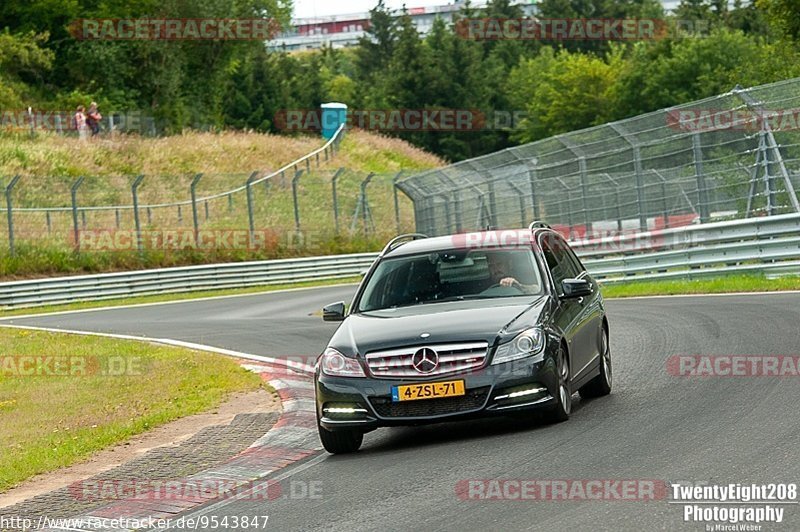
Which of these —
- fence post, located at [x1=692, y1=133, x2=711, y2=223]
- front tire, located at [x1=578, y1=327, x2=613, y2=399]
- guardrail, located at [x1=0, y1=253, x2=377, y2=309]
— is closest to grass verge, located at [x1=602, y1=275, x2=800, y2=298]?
fence post, located at [x1=692, y1=133, x2=711, y2=223]

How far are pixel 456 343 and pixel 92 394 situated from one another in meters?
6.95

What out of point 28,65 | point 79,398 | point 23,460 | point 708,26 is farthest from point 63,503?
point 708,26

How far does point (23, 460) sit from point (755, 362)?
6348 millimetres

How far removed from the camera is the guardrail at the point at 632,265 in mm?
21922

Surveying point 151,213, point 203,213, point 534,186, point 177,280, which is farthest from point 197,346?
point 203,213

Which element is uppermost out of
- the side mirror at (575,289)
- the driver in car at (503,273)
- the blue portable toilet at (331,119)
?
the blue portable toilet at (331,119)

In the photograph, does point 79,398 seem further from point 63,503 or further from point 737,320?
point 737,320

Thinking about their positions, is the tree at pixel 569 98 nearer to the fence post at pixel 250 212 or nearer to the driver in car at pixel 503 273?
the fence post at pixel 250 212

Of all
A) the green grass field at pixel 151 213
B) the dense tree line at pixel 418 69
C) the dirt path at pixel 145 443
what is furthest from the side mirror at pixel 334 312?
the dense tree line at pixel 418 69

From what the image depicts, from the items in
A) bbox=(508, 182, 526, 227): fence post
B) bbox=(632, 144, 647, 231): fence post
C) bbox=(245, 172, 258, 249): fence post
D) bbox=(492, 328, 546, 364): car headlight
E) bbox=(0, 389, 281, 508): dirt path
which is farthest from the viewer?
bbox=(245, 172, 258, 249): fence post

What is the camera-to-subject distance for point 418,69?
102m

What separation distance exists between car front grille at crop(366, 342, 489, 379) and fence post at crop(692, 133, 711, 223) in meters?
15.3

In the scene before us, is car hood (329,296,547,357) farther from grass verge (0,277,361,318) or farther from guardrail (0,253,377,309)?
guardrail (0,253,377,309)

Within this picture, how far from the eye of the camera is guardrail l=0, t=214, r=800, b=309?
21.9 m
